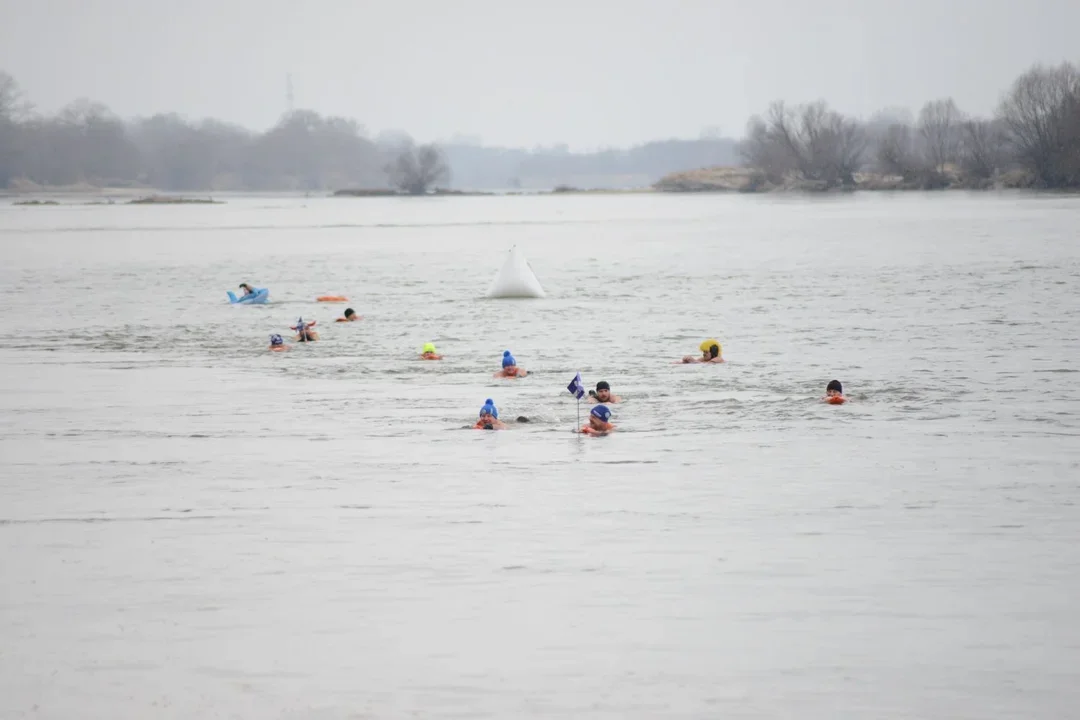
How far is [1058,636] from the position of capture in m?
9.04

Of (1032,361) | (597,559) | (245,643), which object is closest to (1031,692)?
(597,559)

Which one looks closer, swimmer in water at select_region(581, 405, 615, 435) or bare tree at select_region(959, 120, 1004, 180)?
swimmer in water at select_region(581, 405, 615, 435)

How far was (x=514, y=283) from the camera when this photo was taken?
34094mm

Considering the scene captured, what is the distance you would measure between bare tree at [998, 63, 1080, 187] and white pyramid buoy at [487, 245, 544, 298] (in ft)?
319

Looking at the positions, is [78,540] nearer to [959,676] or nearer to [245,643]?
[245,643]

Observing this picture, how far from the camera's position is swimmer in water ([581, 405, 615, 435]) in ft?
51.4

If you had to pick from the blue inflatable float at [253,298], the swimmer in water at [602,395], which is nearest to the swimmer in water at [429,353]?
the swimmer in water at [602,395]

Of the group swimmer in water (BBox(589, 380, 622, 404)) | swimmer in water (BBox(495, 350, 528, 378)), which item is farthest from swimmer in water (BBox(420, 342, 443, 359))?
swimmer in water (BBox(589, 380, 622, 404))

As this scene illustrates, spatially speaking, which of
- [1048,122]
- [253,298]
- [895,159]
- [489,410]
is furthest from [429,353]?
[895,159]

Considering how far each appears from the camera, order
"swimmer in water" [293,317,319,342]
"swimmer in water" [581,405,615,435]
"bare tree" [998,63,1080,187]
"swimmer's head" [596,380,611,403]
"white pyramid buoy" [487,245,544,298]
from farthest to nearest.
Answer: "bare tree" [998,63,1080,187]
"white pyramid buoy" [487,245,544,298]
"swimmer in water" [293,317,319,342]
"swimmer's head" [596,380,611,403]
"swimmer in water" [581,405,615,435]

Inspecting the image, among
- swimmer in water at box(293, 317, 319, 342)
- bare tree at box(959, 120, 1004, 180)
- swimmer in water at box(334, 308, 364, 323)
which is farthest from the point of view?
bare tree at box(959, 120, 1004, 180)

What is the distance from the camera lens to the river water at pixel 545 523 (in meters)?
8.51

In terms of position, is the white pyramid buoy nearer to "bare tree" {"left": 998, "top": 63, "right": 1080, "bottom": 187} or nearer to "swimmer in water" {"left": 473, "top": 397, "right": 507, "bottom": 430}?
"swimmer in water" {"left": 473, "top": 397, "right": 507, "bottom": 430}

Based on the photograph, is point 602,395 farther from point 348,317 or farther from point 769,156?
point 769,156
